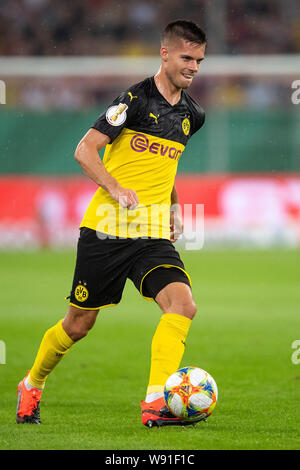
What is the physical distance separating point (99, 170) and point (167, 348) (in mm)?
1096

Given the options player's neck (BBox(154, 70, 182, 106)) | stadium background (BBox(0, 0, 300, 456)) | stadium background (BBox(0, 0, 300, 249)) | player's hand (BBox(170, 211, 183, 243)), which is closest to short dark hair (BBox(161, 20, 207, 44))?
player's neck (BBox(154, 70, 182, 106))

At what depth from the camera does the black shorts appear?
5230 millimetres

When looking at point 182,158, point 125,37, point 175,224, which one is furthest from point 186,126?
point 125,37

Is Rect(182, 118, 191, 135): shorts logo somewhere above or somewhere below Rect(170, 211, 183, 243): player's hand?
above

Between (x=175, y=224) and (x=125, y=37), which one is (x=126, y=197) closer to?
(x=175, y=224)

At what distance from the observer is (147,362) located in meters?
7.66

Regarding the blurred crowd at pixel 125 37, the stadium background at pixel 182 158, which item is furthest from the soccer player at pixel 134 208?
the blurred crowd at pixel 125 37

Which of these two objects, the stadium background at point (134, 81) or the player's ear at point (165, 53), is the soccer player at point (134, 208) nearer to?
the player's ear at point (165, 53)

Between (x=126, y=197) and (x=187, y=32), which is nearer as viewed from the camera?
(x=126, y=197)

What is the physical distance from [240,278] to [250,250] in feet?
13.0

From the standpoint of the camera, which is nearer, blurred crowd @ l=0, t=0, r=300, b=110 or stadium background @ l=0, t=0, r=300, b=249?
stadium background @ l=0, t=0, r=300, b=249

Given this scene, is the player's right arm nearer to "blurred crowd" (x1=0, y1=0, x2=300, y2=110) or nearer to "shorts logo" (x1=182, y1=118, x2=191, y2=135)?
"shorts logo" (x1=182, y1=118, x2=191, y2=135)

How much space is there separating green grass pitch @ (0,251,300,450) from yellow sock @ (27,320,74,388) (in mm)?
258

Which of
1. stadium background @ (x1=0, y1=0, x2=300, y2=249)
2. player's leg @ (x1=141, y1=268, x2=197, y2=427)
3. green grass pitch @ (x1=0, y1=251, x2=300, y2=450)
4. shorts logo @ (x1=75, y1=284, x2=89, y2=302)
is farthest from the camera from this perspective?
stadium background @ (x1=0, y1=0, x2=300, y2=249)
